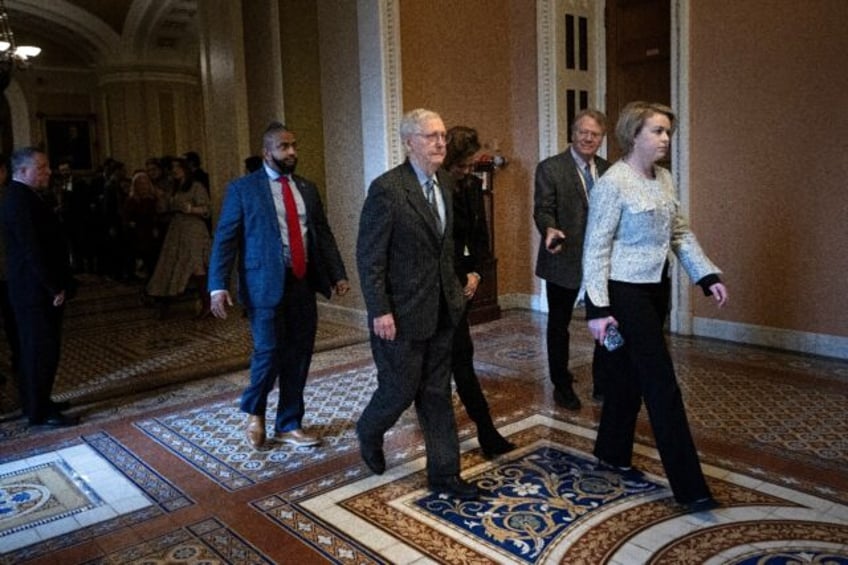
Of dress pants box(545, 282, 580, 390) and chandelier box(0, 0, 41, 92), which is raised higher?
chandelier box(0, 0, 41, 92)

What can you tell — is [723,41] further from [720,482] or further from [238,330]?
[238,330]

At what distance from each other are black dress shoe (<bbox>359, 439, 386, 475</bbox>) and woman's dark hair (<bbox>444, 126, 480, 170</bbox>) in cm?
122

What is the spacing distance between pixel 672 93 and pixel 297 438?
12.3 feet

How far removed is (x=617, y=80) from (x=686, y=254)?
4.32 m

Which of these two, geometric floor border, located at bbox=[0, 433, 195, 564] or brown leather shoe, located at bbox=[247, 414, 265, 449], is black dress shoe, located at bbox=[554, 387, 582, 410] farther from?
geometric floor border, located at bbox=[0, 433, 195, 564]

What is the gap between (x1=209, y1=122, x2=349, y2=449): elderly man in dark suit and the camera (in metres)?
3.52

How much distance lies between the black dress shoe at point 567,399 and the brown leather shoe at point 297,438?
1.31 m

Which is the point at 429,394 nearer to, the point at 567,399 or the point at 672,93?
the point at 567,399

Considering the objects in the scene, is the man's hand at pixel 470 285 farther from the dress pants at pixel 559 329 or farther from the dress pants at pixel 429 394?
the dress pants at pixel 559 329

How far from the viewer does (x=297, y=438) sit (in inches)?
148

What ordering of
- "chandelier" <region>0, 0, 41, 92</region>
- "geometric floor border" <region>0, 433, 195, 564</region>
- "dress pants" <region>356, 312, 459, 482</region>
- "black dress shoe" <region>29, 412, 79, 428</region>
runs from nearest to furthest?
"geometric floor border" <region>0, 433, 195, 564</region>
"dress pants" <region>356, 312, 459, 482</region>
"black dress shoe" <region>29, 412, 79, 428</region>
"chandelier" <region>0, 0, 41, 92</region>

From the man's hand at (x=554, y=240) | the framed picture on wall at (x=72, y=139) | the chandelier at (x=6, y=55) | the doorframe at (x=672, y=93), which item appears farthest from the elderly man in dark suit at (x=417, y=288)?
the framed picture on wall at (x=72, y=139)

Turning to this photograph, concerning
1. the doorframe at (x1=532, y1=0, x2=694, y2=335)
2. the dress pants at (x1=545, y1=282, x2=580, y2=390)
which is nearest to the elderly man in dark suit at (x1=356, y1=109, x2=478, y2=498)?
the dress pants at (x1=545, y1=282, x2=580, y2=390)

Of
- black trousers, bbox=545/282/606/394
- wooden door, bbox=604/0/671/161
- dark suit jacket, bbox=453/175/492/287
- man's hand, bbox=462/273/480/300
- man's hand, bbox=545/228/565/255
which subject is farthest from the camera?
wooden door, bbox=604/0/671/161
